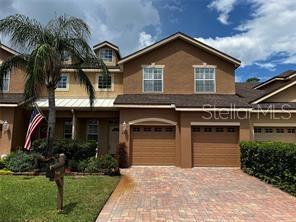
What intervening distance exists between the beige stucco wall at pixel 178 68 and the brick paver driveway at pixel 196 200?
727 centimetres

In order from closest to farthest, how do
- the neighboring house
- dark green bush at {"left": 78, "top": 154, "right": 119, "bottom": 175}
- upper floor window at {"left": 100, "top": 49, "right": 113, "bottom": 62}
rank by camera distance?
dark green bush at {"left": 78, "top": 154, "right": 119, "bottom": 175} < the neighboring house < upper floor window at {"left": 100, "top": 49, "right": 113, "bottom": 62}

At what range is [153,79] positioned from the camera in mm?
19266

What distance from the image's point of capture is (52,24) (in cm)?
1421

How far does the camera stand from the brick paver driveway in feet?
24.1

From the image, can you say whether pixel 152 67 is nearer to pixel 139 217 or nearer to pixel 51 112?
pixel 51 112

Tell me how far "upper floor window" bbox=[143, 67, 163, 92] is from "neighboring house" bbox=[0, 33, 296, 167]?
0.07 m

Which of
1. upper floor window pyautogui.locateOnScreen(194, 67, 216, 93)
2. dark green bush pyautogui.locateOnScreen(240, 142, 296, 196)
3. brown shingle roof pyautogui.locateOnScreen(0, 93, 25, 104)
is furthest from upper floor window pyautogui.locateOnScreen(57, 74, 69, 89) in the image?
dark green bush pyautogui.locateOnScreen(240, 142, 296, 196)

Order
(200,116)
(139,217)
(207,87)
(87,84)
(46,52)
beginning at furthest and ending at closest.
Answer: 1. (207,87)
2. (200,116)
3. (87,84)
4. (46,52)
5. (139,217)

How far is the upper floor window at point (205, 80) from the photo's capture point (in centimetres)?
1923

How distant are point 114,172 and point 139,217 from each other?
636 cm

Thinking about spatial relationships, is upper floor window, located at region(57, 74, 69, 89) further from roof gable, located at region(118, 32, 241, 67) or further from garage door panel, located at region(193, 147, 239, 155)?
garage door panel, located at region(193, 147, 239, 155)

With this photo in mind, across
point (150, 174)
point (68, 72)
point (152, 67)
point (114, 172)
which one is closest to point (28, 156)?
point (114, 172)

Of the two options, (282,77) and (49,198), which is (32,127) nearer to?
(49,198)

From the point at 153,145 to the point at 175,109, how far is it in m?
2.73
